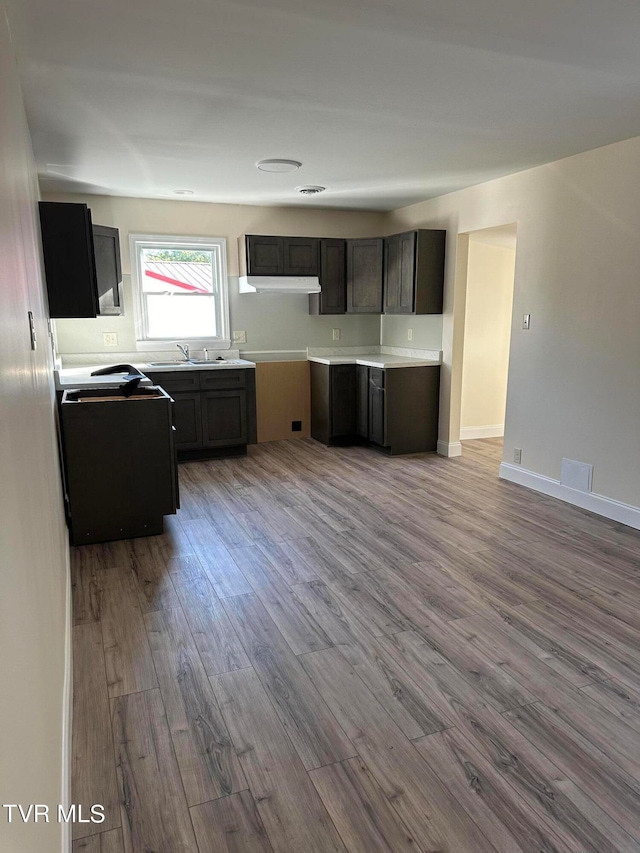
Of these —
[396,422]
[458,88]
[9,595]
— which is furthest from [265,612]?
[396,422]

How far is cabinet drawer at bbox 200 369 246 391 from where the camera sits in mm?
5199

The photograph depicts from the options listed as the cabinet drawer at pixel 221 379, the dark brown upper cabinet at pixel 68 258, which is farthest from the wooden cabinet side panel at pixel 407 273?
the dark brown upper cabinet at pixel 68 258

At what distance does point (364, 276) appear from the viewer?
579 centimetres

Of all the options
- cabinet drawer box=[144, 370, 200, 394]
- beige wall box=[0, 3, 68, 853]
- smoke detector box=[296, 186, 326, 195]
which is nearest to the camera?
beige wall box=[0, 3, 68, 853]

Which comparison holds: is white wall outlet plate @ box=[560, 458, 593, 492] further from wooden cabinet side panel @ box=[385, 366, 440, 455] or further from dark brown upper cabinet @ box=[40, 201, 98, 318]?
dark brown upper cabinet @ box=[40, 201, 98, 318]

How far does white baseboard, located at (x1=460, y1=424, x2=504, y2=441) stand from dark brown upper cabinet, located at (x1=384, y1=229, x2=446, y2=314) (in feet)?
4.84

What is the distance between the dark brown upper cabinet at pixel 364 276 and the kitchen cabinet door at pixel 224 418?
157cm

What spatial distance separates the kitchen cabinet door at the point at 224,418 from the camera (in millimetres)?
5238

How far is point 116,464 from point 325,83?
7.53 feet

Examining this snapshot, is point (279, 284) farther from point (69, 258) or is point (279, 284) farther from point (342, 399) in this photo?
point (69, 258)

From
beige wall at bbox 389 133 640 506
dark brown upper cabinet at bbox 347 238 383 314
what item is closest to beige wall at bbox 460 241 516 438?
dark brown upper cabinet at bbox 347 238 383 314

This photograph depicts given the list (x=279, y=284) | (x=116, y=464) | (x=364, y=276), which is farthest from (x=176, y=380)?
(x=364, y=276)

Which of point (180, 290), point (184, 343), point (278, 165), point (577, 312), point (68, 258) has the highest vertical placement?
point (278, 165)

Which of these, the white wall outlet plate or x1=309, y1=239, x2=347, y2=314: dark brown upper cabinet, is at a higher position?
x1=309, y1=239, x2=347, y2=314: dark brown upper cabinet
